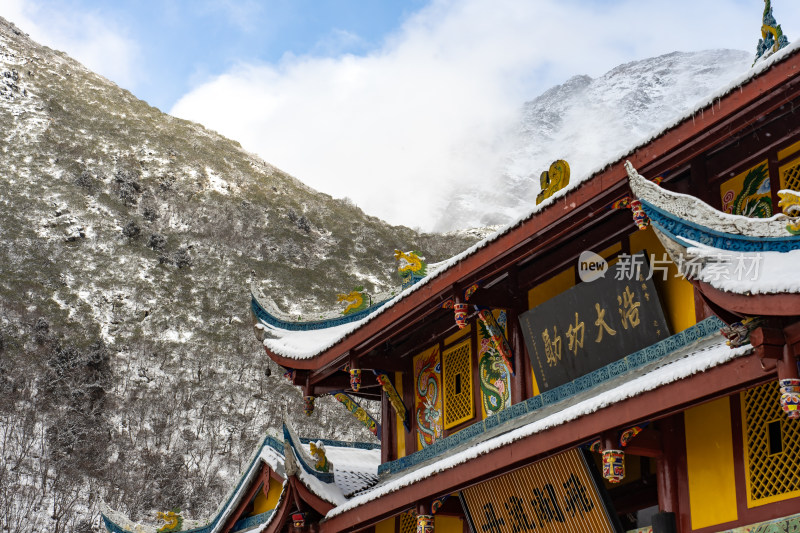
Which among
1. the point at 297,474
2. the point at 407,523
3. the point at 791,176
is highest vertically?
the point at 791,176

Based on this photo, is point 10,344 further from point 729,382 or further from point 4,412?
point 729,382

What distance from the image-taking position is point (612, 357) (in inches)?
429

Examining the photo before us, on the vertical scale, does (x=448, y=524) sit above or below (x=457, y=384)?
Answer: below

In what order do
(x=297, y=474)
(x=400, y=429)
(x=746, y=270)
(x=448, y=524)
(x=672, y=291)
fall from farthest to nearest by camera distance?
1. (x=400, y=429)
2. (x=297, y=474)
3. (x=448, y=524)
4. (x=672, y=291)
5. (x=746, y=270)

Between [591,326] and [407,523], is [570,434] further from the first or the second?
[407,523]

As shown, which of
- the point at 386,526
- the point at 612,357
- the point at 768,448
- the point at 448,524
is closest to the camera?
the point at 768,448

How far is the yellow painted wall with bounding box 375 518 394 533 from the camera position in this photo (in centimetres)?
1493

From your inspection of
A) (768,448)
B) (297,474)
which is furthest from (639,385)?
(297,474)

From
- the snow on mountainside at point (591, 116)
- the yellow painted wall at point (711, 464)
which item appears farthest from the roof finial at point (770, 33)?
the snow on mountainside at point (591, 116)

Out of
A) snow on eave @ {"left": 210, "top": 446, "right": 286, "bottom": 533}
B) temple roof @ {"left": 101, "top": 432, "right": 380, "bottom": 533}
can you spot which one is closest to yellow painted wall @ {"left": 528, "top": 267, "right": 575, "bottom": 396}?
temple roof @ {"left": 101, "top": 432, "right": 380, "bottom": 533}

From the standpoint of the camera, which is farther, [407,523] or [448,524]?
[407,523]

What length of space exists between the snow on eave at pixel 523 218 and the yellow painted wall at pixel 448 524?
307 centimetres

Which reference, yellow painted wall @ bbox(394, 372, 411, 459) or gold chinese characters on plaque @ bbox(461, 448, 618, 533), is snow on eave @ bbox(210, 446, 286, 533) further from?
gold chinese characters on plaque @ bbox(461, 448, 618, 533)

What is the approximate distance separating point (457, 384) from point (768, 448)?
6173 mm
